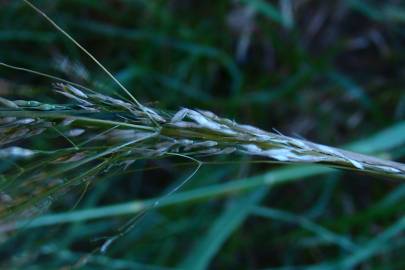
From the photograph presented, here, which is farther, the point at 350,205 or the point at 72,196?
the point at 350,205

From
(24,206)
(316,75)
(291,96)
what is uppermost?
(316,75)

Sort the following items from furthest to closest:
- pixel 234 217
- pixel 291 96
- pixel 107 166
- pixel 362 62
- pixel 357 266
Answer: pixel 362 62 < pixel 291 96 < pixel 357 266 < pixel 234 217 < pixel 107 166

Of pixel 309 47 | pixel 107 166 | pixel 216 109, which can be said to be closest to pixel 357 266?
pixel 216 109

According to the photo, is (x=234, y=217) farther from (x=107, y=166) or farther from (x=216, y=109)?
(x=107, y=166)

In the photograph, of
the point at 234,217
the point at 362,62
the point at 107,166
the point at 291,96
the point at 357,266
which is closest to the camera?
the point at 107,166

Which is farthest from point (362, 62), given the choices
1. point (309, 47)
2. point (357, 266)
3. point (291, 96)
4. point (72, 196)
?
point (72, 196)

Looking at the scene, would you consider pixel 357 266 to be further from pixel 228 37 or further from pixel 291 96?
pixel 228 37

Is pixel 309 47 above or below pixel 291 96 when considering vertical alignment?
above
